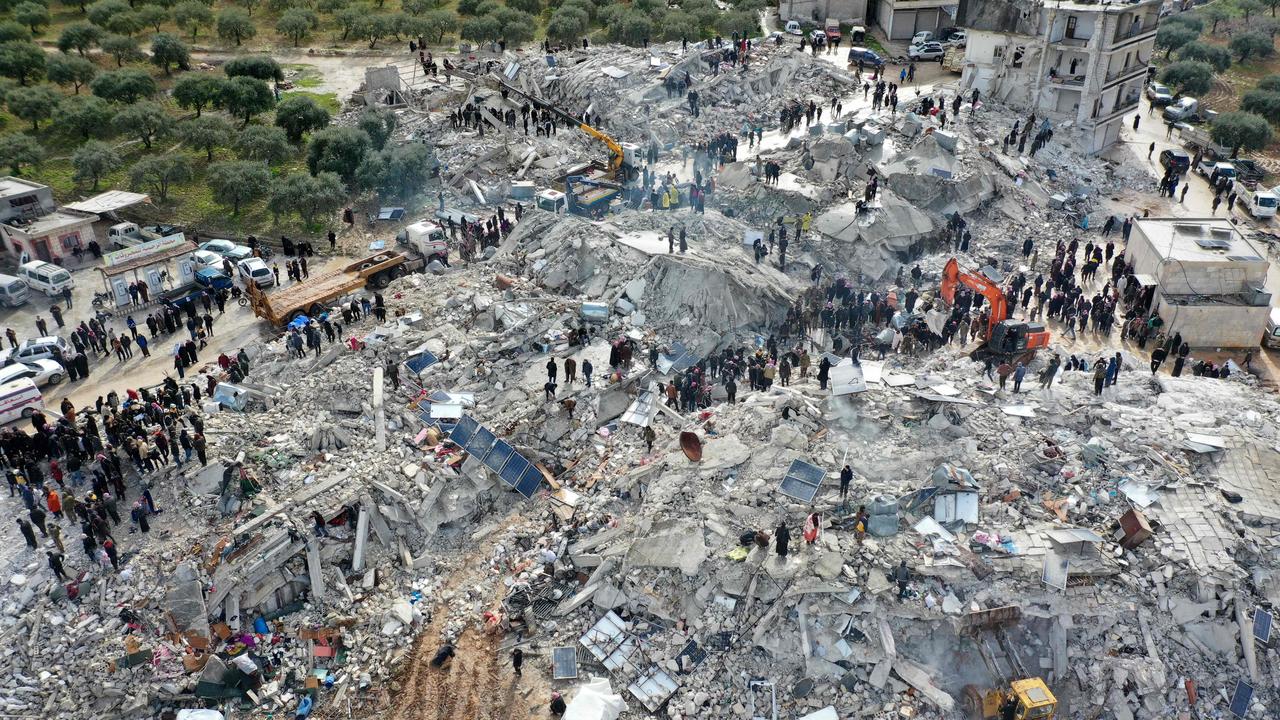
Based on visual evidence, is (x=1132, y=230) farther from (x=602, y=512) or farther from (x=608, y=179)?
(x=602, y=512)

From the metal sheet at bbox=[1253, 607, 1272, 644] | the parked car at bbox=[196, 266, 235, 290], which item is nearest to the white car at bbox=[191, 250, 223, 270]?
the parked car at bbox=[196, 266, 235, 290]

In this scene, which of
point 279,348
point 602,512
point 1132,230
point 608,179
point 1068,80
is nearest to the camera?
point 602,512

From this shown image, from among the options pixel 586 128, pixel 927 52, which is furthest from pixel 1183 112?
pixel 586 128

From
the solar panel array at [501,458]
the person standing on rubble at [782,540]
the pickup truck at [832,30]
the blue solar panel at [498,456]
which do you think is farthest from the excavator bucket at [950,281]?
the pickup truck at [832,30]

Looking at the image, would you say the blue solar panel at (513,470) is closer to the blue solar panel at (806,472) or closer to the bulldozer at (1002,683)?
the blue solar panel at (806,472)

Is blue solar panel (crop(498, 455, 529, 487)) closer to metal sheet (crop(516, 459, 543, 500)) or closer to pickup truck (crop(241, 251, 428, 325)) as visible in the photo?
metal sheet (crop(516, 459, 543, 500))

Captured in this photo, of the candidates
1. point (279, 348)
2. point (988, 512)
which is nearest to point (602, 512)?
point (988, 512)
